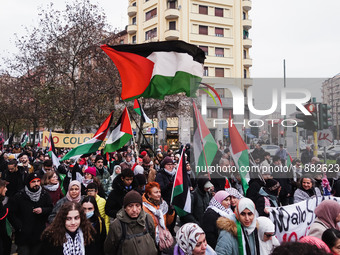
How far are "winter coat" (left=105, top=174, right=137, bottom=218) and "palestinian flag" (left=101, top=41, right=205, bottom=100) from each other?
94.5 inches

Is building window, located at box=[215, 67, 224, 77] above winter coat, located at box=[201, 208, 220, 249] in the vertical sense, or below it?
above

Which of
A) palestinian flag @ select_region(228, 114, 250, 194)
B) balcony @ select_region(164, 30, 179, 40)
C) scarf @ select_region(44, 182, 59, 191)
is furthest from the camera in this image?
balcony @ select_region(164, 30, 179, 40)

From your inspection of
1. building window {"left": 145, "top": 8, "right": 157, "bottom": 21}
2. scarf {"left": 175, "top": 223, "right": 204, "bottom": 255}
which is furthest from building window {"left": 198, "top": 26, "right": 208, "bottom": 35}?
scarf {"left": 175, "top": 223, "right": 204, "bottom": 255}

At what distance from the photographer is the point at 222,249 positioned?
3.16m

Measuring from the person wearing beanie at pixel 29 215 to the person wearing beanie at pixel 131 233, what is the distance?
164cm

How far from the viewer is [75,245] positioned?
11.5 ft

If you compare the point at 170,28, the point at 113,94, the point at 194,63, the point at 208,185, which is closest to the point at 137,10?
the point at 170,28

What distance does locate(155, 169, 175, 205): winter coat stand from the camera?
5.94 meters

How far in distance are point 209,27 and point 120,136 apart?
35497 mm

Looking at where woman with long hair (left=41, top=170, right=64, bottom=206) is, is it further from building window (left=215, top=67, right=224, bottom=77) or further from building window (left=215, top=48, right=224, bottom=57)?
→ building window (left=215, top=48, right=224, bottom=57)

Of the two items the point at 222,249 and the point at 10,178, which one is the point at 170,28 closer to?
the point at 10,178

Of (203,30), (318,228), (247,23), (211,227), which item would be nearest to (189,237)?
(211,227)

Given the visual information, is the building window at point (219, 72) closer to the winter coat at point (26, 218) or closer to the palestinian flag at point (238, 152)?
the palestinian flag at point (238, 152)

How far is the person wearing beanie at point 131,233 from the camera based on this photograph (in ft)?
11.6
